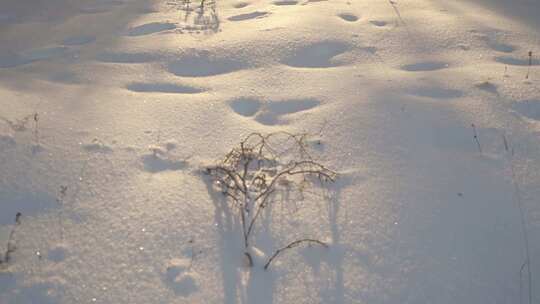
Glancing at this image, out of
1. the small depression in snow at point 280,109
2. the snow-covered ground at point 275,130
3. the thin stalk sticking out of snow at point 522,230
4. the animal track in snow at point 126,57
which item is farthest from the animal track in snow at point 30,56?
the thin stalk sticking out of snow at point 522,230

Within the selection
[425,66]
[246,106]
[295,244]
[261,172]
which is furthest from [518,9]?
[295,244]

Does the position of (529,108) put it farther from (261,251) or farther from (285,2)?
(285,2)

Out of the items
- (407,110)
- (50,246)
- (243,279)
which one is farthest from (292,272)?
(407,110)

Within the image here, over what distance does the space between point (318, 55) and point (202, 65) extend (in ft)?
1.90

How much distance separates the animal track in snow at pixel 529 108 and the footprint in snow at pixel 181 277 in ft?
4.88

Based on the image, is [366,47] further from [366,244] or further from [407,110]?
[366,244]

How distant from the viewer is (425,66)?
226 centimetres

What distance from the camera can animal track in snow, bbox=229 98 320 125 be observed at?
1.97m

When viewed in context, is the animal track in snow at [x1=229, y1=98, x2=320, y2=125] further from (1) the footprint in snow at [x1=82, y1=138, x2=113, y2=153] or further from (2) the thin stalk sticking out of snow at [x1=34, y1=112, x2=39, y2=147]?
(2) the thin stalk sticking out of snow at [x1=34, y1=112, x2=39, y2=147]

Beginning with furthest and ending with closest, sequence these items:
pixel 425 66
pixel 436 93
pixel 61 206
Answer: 1. pixel 425 66
2. pixel 436 93
3. pixel 61 206

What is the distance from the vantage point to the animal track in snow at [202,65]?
227cm

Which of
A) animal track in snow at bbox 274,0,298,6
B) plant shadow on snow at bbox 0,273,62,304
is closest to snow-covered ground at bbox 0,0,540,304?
plant shadow on snow at bbox 0,273,62,304

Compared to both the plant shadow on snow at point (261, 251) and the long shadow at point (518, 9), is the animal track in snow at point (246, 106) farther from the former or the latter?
the long shadow at point (518, 9)

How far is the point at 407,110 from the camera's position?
6.50ft
